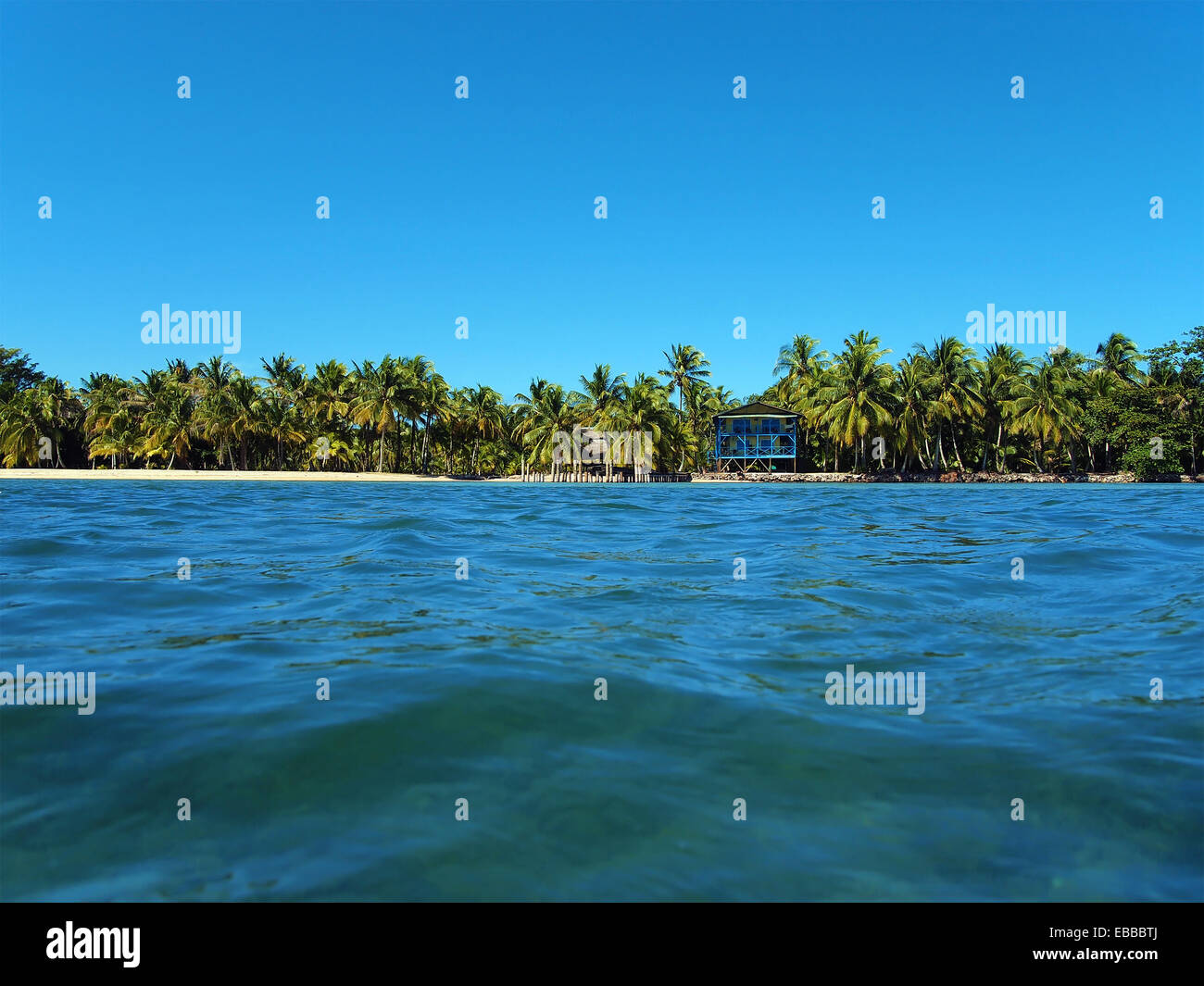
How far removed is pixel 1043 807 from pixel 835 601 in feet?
11.2

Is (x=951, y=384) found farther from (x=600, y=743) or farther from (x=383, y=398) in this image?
(x=600, y=743)

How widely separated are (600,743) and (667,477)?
178 feet

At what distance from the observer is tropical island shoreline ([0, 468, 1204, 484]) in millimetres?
50719

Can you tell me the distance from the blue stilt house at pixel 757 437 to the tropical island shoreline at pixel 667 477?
153 centimetres

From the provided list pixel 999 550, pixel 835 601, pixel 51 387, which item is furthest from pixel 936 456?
pixel 51 387

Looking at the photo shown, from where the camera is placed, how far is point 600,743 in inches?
131

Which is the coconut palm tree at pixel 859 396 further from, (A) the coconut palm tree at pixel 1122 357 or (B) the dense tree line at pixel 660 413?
(A) the coconut palm tree at pixel 1122 357

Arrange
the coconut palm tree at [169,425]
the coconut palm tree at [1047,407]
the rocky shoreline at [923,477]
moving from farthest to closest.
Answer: the coconut palm tree at [169,425], the rocky shoreline at [923,477], the coconut palm tree at [1047,407]

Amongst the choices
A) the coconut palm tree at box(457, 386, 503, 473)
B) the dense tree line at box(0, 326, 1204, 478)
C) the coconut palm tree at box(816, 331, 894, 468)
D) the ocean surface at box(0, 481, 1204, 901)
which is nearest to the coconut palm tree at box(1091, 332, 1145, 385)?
the dense tree line at box(0, 326, 1204, 478)

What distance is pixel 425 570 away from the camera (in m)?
7.82

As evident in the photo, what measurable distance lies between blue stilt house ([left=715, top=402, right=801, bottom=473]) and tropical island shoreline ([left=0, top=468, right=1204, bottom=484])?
5.03ft

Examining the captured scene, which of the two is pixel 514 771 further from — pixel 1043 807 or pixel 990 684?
pixel 990 684

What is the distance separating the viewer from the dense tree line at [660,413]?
5347cm

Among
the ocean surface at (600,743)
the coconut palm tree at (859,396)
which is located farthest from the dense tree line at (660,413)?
the ocean surface at (600,743)
